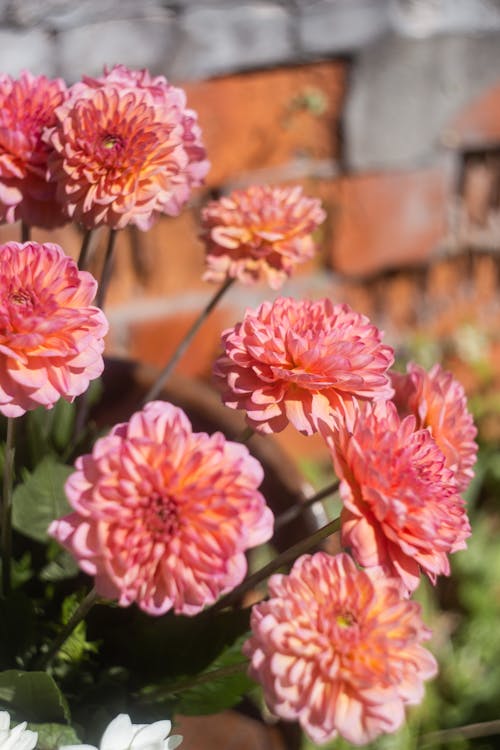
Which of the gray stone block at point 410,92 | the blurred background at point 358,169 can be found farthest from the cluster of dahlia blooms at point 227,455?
the gray stone block at point 410,92

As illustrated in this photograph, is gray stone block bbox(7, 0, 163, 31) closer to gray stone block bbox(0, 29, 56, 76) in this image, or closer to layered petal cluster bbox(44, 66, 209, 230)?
gray stone block bbox(0, 29, 56, 76)

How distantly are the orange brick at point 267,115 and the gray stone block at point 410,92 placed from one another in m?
0.02

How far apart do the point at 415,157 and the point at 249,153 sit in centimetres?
16

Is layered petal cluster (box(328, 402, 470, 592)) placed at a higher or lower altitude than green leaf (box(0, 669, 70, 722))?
higher

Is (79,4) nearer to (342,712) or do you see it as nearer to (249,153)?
(249,153)

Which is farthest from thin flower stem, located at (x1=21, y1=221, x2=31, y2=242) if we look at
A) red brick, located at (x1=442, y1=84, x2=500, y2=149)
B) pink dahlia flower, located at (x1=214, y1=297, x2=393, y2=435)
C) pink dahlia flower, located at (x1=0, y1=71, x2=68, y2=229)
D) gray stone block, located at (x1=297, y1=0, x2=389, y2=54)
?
red brick, located at (x1=442, y1=84, x2=500, y2=149)

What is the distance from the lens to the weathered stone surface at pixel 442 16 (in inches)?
27.1

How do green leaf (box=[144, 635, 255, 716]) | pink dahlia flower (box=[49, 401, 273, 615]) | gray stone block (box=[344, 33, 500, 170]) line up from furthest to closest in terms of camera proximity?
gray stone block (box=[344, 33, 500, 170])
green leaf (box=[144, 635, 255, 716])
pink dahlia flower (box=[49, 401, 273, 615])

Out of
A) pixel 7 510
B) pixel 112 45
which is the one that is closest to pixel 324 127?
pixel 112 45

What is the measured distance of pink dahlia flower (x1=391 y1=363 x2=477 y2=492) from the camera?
336 mm

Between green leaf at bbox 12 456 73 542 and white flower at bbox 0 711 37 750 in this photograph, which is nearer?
white flower at bbox 0 711 37 750

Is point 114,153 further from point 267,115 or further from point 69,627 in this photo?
point 267,115

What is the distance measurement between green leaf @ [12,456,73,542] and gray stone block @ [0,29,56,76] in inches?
13.1

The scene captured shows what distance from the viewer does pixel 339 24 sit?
2.22 ft
